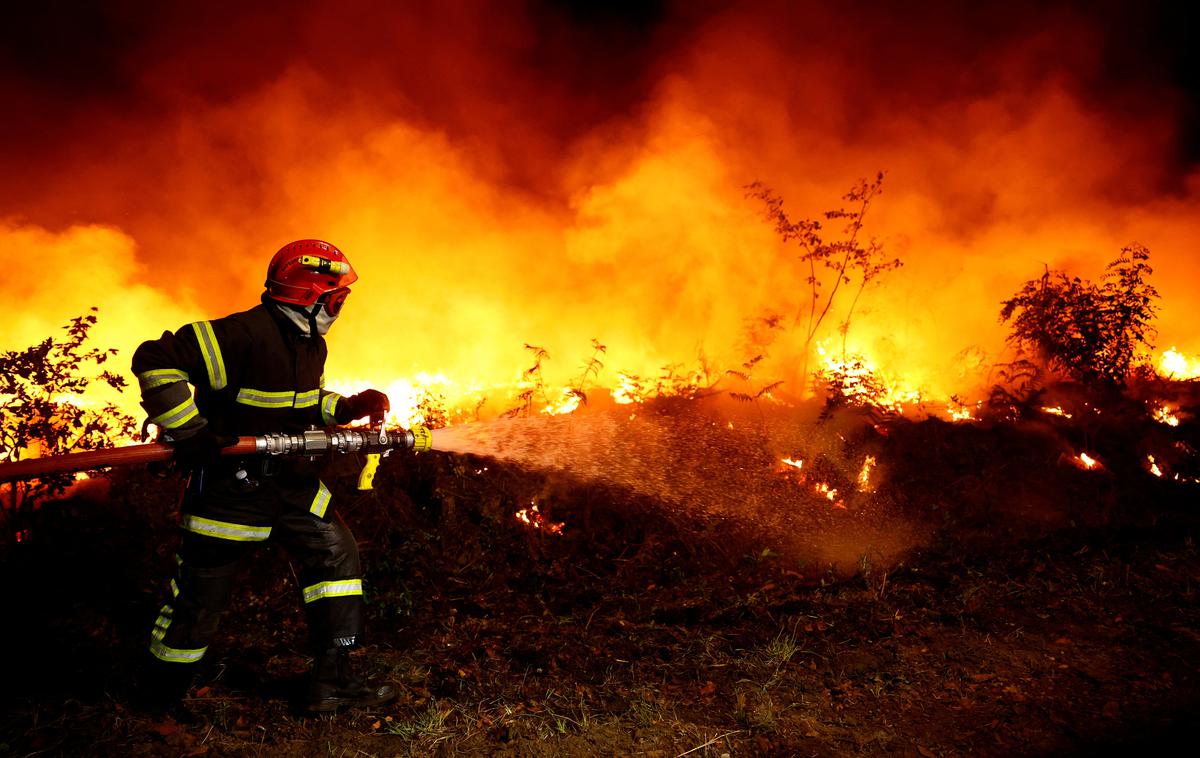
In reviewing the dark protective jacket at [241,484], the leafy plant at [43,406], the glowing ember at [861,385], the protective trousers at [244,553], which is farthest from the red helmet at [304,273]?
the glowing ember at [861,385]

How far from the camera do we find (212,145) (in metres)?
11.1

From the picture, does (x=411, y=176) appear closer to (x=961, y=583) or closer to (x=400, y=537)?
(x=400, y=537)

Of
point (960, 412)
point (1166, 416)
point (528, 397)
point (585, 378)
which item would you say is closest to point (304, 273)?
point (528, 397)

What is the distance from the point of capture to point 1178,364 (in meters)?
12.8

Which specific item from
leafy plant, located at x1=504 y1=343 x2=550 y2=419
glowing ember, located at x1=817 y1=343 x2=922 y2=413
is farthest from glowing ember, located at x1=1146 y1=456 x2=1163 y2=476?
leafy plant, located at x1=504 y1=343 x2=550 y2=419

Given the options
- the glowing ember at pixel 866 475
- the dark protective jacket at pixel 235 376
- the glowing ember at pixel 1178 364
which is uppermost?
the glowing ember at pixel 1178 364

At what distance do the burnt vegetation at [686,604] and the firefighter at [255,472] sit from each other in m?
0.44

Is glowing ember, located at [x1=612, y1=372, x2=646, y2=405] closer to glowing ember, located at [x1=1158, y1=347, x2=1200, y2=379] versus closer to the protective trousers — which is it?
the protective trousers

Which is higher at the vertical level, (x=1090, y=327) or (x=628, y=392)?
(x=1090, y=327)

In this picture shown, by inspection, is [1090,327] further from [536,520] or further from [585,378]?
[536,520]

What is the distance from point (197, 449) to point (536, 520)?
11.0 feet

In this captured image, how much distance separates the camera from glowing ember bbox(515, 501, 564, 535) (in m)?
5.78

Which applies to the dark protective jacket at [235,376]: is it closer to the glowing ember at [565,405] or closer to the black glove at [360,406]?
the black glove at [360,406]

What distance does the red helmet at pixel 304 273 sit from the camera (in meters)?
3.31
